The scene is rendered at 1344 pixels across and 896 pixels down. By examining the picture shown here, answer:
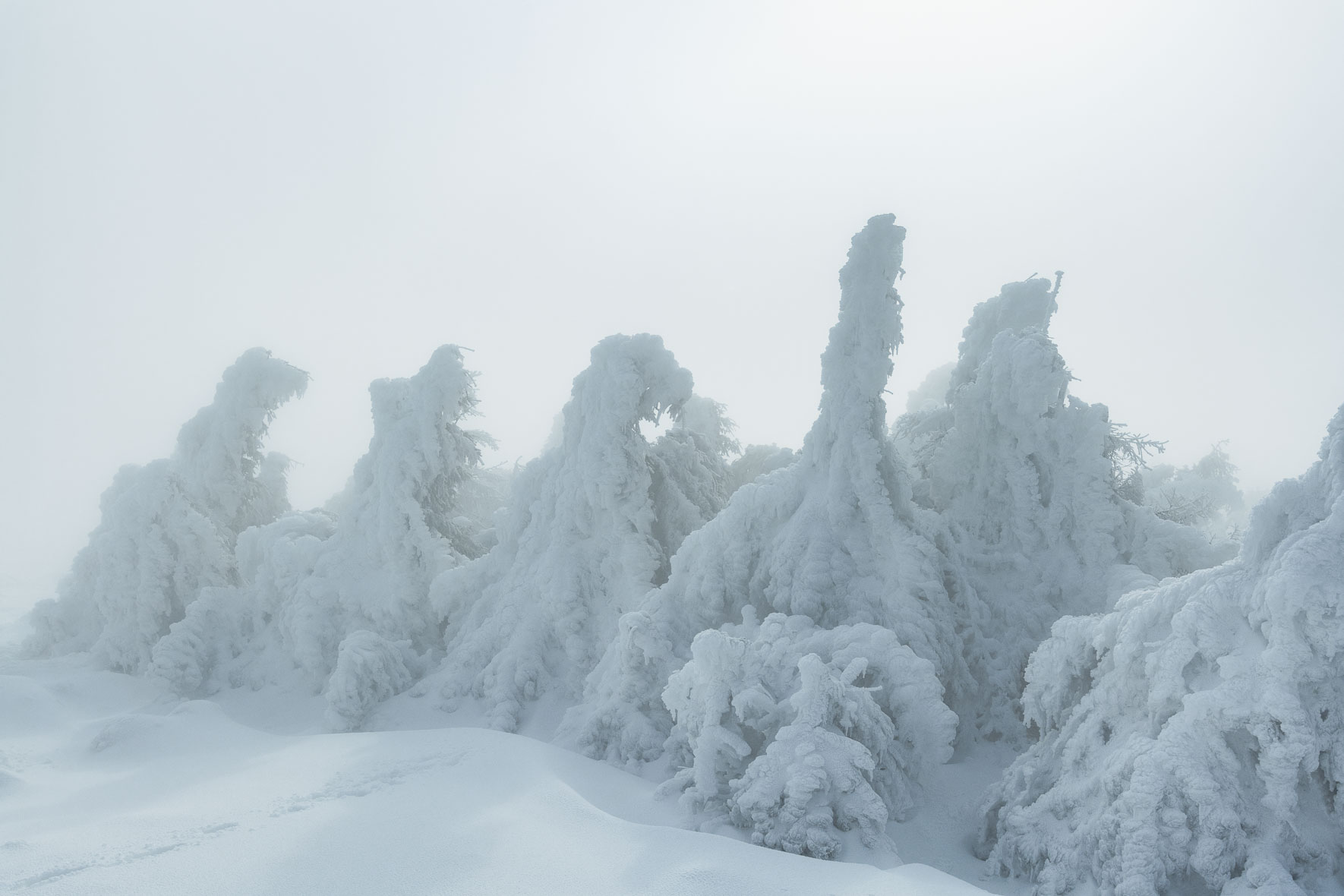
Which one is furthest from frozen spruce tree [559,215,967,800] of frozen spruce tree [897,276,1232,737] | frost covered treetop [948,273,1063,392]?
frost covered treetop [948,273,1063,392]

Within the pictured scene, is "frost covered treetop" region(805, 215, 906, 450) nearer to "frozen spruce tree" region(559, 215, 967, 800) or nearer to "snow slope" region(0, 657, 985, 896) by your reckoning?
"frozen spruce tree" region(559, 215, 967, 800)

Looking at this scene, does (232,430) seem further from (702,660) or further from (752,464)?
(702,660)

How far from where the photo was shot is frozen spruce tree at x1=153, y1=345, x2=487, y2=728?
1187 centimetres

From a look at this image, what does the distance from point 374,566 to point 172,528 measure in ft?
14.0

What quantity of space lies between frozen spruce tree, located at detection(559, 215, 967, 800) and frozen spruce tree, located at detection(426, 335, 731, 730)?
97cm

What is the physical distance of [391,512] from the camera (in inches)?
472

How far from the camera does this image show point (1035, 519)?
978 cm

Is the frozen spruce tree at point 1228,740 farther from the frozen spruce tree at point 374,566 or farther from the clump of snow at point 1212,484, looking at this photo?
the clump of snow at point 1212,484

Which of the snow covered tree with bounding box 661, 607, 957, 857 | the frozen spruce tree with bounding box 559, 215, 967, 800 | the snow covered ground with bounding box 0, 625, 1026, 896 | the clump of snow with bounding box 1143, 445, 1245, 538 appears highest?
the clump of snow with bounding box 1143, 445, 1245, 538

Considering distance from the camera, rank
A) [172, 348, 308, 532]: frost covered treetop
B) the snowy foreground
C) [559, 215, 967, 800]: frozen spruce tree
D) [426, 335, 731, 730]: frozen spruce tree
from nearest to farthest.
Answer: the snowy foreground → [559, 215, 967, 800]: frozen spruce tree → [426, 335, 731, 730]: frozen spruce tree → [172, 348, 308, 532]: frost covered treetop

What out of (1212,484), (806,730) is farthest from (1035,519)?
(1212,484)

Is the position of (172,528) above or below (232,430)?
below

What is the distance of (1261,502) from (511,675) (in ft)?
25.7

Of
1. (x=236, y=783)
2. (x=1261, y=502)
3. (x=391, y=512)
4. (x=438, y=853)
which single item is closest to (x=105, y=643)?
(x=391, y=512)
